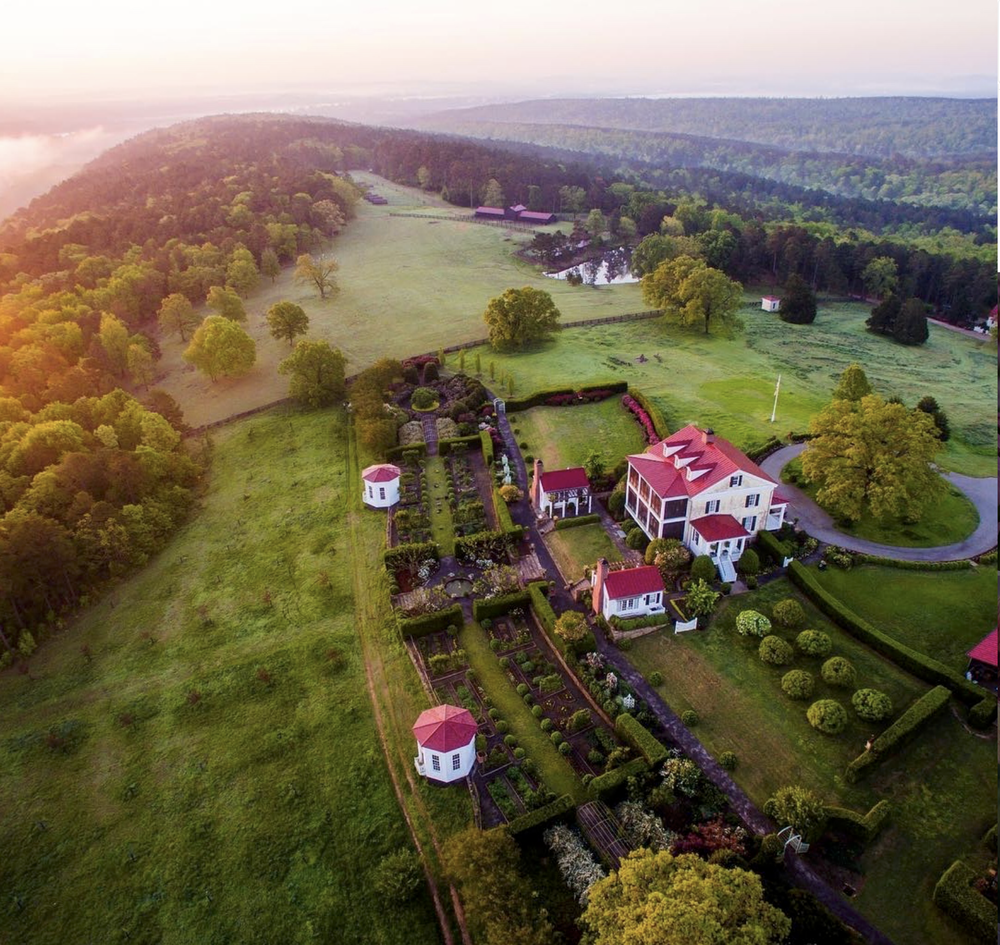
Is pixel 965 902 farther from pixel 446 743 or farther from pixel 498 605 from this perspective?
pixel 498 605

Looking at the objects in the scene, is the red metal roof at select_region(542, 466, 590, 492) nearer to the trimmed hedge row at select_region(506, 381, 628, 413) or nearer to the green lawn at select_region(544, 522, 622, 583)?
the green lawn at select_region(544, 522, 622, 583)

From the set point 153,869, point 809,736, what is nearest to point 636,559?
point 809,736

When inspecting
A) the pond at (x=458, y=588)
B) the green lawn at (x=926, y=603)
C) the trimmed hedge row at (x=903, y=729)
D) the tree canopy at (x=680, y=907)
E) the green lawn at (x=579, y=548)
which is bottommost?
the pond at (x=458, y=588)

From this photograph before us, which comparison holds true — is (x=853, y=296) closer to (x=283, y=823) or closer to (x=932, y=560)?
(x=932, y=560)

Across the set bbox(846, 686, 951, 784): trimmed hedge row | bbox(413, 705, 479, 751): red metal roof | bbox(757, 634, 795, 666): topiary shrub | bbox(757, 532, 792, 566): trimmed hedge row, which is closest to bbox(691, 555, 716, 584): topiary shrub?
bbox(757, 532, 792, 566): trimmed hedge row

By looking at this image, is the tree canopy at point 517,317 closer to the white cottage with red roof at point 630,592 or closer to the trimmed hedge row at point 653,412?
the trimmed hedge row at point 653,412

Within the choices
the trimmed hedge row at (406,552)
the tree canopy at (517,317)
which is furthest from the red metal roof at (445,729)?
the tree canopy at (517,317)

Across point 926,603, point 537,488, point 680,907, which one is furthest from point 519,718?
point 926,603
